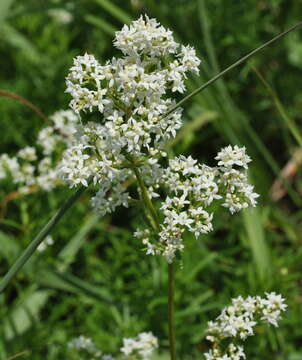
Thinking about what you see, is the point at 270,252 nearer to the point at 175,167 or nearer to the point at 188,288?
the point at 188,288

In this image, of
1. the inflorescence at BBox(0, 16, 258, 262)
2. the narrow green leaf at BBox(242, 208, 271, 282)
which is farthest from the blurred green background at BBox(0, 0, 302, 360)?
the inflorescence at BBox(0, 16, 258, 262)

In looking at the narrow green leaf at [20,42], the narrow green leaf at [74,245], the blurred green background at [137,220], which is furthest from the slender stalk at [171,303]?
the narrow green leaf at [20,42]

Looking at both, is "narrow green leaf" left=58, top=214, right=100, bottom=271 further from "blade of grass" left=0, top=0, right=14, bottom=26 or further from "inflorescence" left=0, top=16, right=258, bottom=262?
"inflorescence" left=0, top=16, right=258, bottom=262

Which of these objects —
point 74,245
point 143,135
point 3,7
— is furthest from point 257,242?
point 3,7

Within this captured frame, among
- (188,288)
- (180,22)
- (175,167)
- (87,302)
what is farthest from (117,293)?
(180,22)

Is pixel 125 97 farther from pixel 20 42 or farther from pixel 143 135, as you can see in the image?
pixel 20 42

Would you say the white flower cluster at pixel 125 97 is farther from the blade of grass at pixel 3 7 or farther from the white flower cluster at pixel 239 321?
the blade of grass at pixel 3 7
